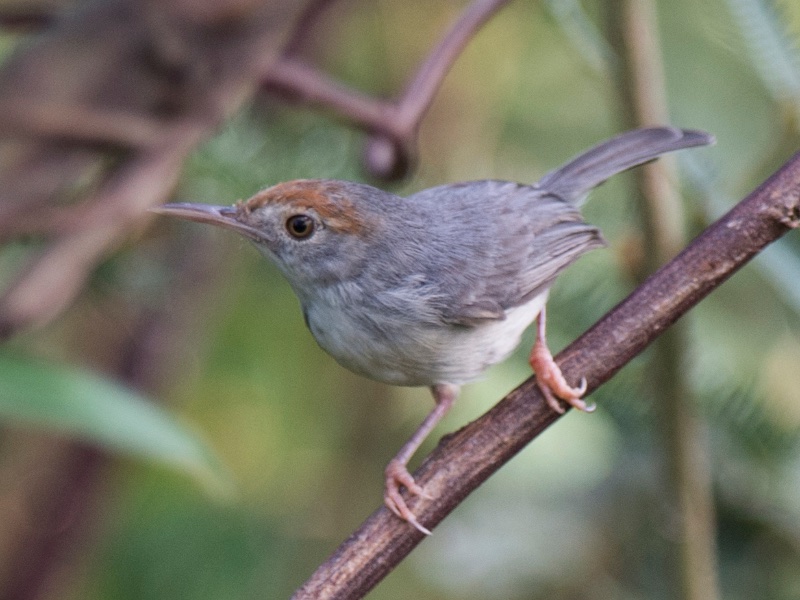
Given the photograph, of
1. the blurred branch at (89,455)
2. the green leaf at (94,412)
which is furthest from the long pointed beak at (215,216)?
the blurred branch at (89,455)

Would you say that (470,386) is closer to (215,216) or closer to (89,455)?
(89,455)

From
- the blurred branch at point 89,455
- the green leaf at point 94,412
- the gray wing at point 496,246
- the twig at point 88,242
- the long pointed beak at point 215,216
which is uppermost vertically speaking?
the gray wing at point 496,246

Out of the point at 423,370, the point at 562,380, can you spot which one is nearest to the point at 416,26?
the point at 423,370

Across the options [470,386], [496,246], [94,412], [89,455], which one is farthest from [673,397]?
[89,455]

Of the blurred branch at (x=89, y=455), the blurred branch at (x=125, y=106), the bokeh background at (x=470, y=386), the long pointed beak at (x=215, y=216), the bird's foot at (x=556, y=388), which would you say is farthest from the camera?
the blurred branch at (x=89, y=455)

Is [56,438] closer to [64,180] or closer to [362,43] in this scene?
[64,180]

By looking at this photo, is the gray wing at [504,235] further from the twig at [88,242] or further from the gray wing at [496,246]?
the twig at [88,242]
